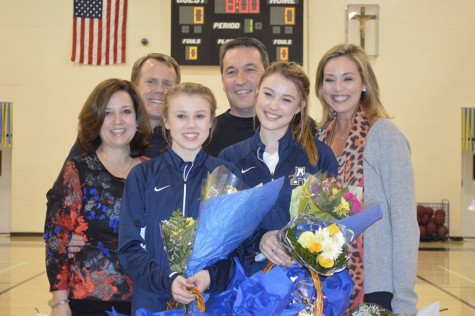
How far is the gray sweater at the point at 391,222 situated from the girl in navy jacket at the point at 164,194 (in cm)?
65

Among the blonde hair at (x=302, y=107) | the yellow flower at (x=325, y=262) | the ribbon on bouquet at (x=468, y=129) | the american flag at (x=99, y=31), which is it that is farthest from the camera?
the ribbon on bouquet at (x=468, y=129)

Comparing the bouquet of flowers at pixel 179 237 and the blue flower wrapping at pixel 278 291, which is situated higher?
the bouquet of flowers at pixel 179 237

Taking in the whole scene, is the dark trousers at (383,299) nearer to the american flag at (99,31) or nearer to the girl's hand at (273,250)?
the girl's hand at (273,250)

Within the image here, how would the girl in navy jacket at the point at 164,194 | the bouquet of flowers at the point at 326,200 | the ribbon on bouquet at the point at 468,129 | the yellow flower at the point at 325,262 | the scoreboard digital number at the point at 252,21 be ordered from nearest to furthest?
the yellow flower at the point at 325,262, the bouquet of flowers at the point at 326,200, the girl in navy jacket at the point at 164,194, the scoreboard digital number at the point at 252,21, the ribbon on bouquet at the point at 468,129

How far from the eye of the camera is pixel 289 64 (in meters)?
2.91

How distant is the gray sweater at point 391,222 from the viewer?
275 centimetres

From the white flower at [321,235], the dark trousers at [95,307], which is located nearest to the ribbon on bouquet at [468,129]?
the dark trousers at [95,307]

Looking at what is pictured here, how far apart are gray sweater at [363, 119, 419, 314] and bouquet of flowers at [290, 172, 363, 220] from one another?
0.69 m

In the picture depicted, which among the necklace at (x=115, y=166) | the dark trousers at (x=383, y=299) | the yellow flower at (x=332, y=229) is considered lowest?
the dark trousers at (x=383, y=299)

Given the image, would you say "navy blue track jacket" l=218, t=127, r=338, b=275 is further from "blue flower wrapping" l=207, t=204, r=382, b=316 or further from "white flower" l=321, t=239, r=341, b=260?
"white flower" l=321, t=239, r=341, b=260

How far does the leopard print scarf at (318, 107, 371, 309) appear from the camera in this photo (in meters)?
2.84

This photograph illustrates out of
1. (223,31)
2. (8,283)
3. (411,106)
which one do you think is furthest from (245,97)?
(411,106)

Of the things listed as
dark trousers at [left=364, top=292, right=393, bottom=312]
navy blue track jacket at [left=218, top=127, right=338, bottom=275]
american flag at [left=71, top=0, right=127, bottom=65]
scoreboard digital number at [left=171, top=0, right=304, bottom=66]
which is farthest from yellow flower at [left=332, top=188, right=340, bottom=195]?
american flag at [left=71, top=0, right=127, bottom=65]

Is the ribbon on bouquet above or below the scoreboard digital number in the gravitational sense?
below
